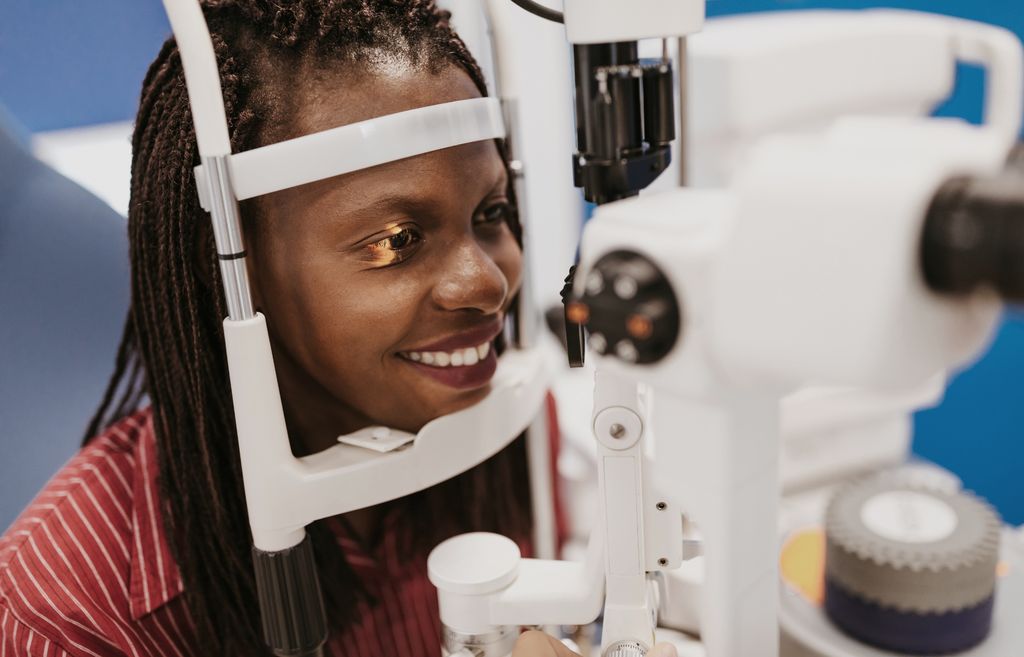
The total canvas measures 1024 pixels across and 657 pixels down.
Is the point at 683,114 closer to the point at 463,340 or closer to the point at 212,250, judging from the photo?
the point at 463,340

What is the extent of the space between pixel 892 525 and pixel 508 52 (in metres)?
0.48

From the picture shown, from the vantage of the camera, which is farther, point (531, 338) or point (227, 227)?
point (531, 338)

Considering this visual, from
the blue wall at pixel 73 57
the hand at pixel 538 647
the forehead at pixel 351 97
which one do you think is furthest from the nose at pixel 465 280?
the blue wall at pixel 73 57

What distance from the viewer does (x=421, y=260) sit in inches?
27.2

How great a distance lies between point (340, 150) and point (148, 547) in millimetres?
388

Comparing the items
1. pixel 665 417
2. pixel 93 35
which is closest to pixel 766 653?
pixel 665 417

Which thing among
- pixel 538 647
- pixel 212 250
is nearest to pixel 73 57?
pixel 212 250

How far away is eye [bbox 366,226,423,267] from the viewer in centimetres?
68

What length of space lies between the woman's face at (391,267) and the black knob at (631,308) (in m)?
0.25

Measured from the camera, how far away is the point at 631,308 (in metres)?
0.44

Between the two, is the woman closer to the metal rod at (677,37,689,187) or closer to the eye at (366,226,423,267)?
the eye at (366,226,423,267)

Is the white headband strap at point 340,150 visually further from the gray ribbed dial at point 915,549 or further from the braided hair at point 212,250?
the gray ribbed dial at point 915,549

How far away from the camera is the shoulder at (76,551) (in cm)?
71

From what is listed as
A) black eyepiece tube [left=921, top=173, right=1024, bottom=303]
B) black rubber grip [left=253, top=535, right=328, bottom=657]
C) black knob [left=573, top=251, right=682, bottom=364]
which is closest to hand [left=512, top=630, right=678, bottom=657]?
black rubber grip [left=253, top=535, right=328, bottom=657]
